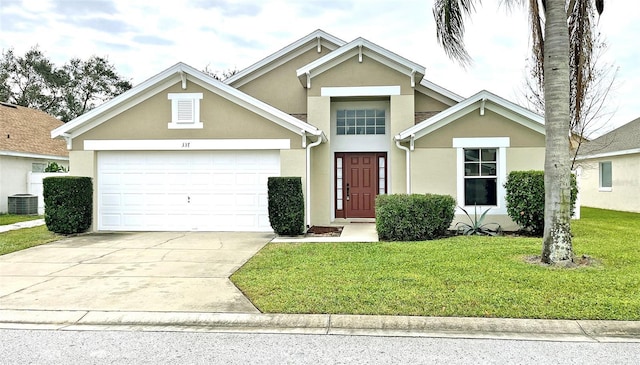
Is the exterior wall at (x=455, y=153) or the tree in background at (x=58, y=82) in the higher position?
the tree in background at (x=58, y=82)

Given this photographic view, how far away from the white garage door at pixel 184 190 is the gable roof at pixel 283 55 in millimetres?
4225

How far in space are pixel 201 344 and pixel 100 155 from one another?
10.2m

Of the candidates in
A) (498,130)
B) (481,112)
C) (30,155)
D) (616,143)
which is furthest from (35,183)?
(616,143)

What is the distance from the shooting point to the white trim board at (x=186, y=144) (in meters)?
12.6

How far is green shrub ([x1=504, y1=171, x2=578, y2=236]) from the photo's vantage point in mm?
11359

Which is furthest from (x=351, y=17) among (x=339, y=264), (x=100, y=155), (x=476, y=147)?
(x=339, y=264)

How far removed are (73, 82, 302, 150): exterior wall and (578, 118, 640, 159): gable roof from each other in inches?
584

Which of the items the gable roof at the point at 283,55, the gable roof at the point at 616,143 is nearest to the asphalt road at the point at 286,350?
the gable roof at the point at 283,55

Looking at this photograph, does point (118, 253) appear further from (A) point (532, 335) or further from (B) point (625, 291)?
(B) point (625, 291)

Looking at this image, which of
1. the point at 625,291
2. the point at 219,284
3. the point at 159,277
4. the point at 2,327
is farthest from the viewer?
the point at 159,277

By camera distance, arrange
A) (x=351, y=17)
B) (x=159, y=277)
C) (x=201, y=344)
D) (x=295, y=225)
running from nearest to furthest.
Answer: (x=201, y=344) < (x=159, y=277) < (x=295, y=225) < (x=351, y=17)

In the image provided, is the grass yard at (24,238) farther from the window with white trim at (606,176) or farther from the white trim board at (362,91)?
the window with white trim at (606,176)

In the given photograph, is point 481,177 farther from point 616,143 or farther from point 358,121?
point 616,143

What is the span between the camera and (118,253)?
378 inches
